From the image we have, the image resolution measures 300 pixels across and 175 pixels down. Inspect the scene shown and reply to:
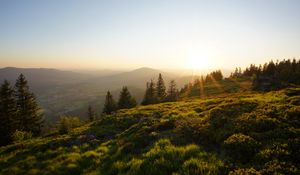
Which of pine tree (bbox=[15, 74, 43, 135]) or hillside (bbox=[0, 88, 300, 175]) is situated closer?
hillside (bbox=[0, 88, 300, 175])

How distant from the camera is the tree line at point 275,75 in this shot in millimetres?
61775

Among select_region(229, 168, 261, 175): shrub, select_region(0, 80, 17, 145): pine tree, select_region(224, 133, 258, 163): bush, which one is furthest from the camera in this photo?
select_region(0, 80, 17, 145): pine tree

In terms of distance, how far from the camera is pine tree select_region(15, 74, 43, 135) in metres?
48.1

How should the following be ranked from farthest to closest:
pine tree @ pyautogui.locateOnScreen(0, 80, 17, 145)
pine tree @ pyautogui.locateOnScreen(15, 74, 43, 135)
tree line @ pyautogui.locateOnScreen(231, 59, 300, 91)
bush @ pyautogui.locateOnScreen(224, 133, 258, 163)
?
tree line @ pyautogui.locateOnScreen(231, 59, 300, 91)
pine tree @ pyautogui.locateOnScreen(15, 74, 43, 135)
pine tree @ pyautogui.locateOnScreen(0, 80, 17, 145)
bush @ pyautogui.locateOnScreen(224, 133, 258, 163)

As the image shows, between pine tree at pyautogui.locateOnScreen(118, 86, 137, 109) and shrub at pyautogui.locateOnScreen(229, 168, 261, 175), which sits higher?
shrub at pyautogui.locateOnScreen(229, 168, 261, 175)

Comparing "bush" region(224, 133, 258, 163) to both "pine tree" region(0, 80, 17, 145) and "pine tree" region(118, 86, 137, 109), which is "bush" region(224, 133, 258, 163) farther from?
"pine tree" region(118, 86, 137, 109)

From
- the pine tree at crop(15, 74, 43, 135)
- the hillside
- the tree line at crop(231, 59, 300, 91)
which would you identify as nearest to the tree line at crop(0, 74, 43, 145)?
the pine tree at crop(15, 74, 43, 135)

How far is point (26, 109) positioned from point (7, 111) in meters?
5.92

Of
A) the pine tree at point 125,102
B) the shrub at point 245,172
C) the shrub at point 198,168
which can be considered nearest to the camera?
the shrub at point 245,172

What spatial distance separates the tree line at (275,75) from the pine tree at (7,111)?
192ft

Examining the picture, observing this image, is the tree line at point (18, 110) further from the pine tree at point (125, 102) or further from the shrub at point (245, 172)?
the shrub at point (245, 172)

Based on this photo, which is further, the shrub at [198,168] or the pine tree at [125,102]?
the pine tree at [125,102]

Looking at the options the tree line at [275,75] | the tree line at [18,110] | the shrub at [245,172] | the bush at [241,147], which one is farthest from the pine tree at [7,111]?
the tree line at [275,75]

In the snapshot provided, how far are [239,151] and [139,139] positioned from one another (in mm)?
7769
